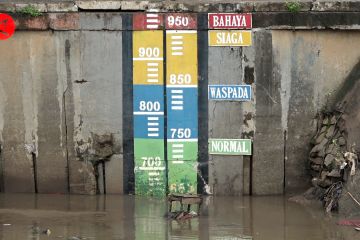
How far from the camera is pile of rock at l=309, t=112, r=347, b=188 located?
941 centimetres

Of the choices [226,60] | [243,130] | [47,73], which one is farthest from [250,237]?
[47,73]

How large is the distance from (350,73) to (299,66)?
799 millimetres

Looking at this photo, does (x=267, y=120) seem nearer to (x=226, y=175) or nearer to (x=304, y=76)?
(x=304, y=76)

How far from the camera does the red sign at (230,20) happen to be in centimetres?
1020

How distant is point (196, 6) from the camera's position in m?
10.2

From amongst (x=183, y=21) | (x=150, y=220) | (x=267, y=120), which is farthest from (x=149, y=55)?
(x=150, y=220)

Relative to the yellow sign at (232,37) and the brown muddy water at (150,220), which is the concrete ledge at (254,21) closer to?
the yellow sign at (232,37)

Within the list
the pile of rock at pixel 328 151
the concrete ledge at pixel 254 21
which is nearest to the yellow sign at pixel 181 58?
the concrete ledge at pixel 254 21

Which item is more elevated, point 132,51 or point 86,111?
point 132,51

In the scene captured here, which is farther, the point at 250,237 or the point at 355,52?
the point at 355,52

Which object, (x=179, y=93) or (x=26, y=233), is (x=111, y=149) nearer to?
(x=179, y=93)

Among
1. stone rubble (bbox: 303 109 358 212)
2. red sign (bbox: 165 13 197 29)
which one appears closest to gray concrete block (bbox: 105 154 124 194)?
red sign (bbox: 165 13 197 29)

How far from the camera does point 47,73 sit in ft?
34.0

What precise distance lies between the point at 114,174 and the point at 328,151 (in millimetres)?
3287
